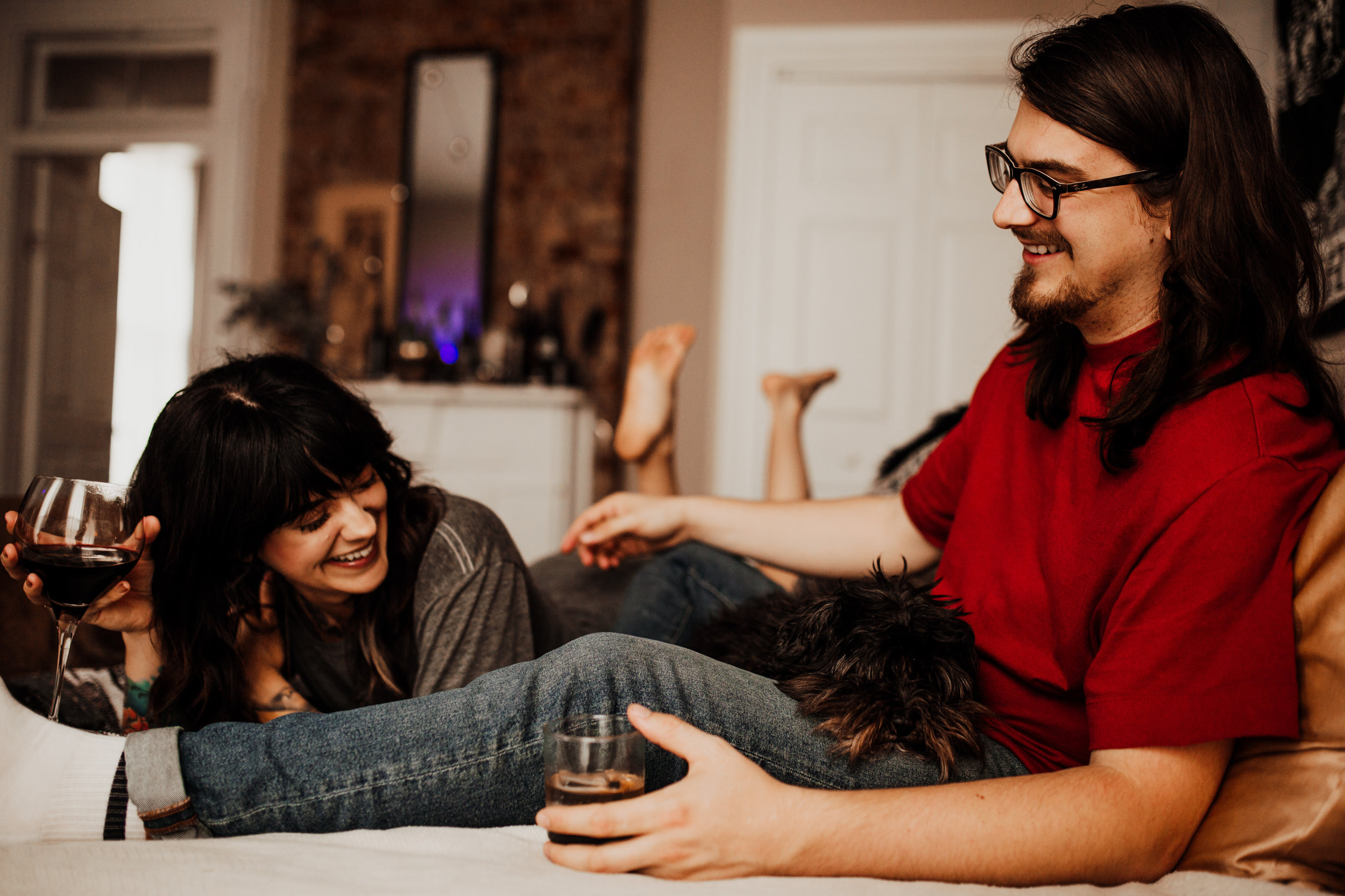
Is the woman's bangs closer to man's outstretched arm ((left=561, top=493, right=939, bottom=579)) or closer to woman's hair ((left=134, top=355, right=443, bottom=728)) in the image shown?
woman's hair ((left=134, top=355, right=443, bottom=728))

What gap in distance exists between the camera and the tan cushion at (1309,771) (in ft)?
2.64

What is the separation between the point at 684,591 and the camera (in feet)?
5.07

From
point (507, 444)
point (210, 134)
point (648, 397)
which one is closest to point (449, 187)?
point (210, 134)

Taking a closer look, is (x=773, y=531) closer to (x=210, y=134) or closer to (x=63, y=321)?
(x=210, y=134)

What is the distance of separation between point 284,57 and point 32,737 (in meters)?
4.34

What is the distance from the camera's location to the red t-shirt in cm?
81

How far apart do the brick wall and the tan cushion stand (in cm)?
336

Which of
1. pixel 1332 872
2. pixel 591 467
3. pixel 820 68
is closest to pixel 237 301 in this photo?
pixel 591 467

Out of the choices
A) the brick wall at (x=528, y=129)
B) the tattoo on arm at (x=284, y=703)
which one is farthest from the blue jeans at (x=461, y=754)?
the brick wall at (x=528, y=129)

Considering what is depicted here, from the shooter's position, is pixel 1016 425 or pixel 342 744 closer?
pixel 342 744

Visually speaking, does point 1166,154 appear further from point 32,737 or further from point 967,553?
point 32,737

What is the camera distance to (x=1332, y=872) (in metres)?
0.82

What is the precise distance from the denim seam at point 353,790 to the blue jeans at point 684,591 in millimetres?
586

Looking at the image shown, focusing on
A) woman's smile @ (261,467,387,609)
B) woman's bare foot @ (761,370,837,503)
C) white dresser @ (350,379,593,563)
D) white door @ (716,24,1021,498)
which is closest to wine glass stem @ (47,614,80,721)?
woman's smile @ (261,467,387,609)
